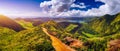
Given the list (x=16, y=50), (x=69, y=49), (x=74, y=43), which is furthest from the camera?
(x=74, y=43)

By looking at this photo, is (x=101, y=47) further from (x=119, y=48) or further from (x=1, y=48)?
(x=1, y=48)

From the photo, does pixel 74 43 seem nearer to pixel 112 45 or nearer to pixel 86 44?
pixel 86 44

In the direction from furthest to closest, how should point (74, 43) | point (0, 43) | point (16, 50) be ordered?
point (74, 43) < point (0, 43) < point (16, 50)

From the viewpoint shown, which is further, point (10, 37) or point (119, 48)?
point (10, 37)

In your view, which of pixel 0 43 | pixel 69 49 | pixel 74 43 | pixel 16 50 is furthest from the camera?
pixel 74 43

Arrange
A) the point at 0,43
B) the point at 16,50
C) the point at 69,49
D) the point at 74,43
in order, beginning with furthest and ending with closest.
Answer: the point at 74,43 → the point at 69,49 → the point at 0,43 → the point at 16,50

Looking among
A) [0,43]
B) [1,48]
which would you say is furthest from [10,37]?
[1,48]

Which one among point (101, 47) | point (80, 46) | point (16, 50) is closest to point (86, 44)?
point (80, 46)

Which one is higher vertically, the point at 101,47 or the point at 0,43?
the point at 0,43

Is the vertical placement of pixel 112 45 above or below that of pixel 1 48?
below
